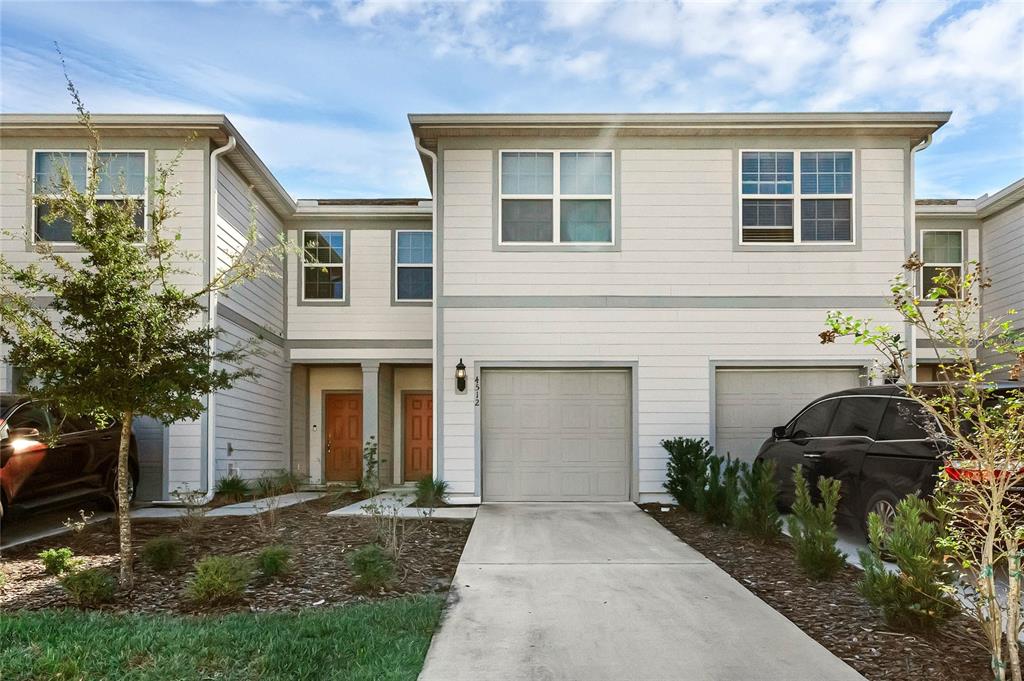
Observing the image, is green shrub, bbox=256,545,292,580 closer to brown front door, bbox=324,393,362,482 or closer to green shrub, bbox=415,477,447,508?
green shrub, bbox=415,477,447,508

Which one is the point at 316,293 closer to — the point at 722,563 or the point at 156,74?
the point at 156,74

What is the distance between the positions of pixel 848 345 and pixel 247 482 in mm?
9533

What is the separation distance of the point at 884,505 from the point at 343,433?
1177cm

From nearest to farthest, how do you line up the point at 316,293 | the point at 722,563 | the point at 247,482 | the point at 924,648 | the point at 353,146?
the point at 924,648 → the point at 722,563 → the point at 247,482 → the point at 353,146 → the point at 316,293

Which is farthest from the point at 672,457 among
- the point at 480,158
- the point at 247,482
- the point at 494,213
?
the point at 247,482

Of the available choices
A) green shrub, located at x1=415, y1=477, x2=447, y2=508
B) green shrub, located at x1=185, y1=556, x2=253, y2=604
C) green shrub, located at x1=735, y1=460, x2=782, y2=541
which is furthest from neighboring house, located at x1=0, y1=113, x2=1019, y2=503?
green shrub, located at x1=185, y1=556, x2=253, y2=604

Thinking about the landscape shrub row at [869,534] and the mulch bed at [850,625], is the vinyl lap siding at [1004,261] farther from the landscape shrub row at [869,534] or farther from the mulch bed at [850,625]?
the mulch bed at [850,625]

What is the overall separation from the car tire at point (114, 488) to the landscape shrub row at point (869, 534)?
7.12 m

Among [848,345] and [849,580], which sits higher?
[848,345]

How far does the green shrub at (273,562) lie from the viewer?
625 centimetres

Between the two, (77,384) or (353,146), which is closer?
(77,384)

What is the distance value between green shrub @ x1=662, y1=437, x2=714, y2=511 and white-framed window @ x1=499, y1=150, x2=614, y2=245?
315cm

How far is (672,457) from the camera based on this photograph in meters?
10.8

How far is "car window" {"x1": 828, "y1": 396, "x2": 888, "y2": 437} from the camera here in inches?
304
